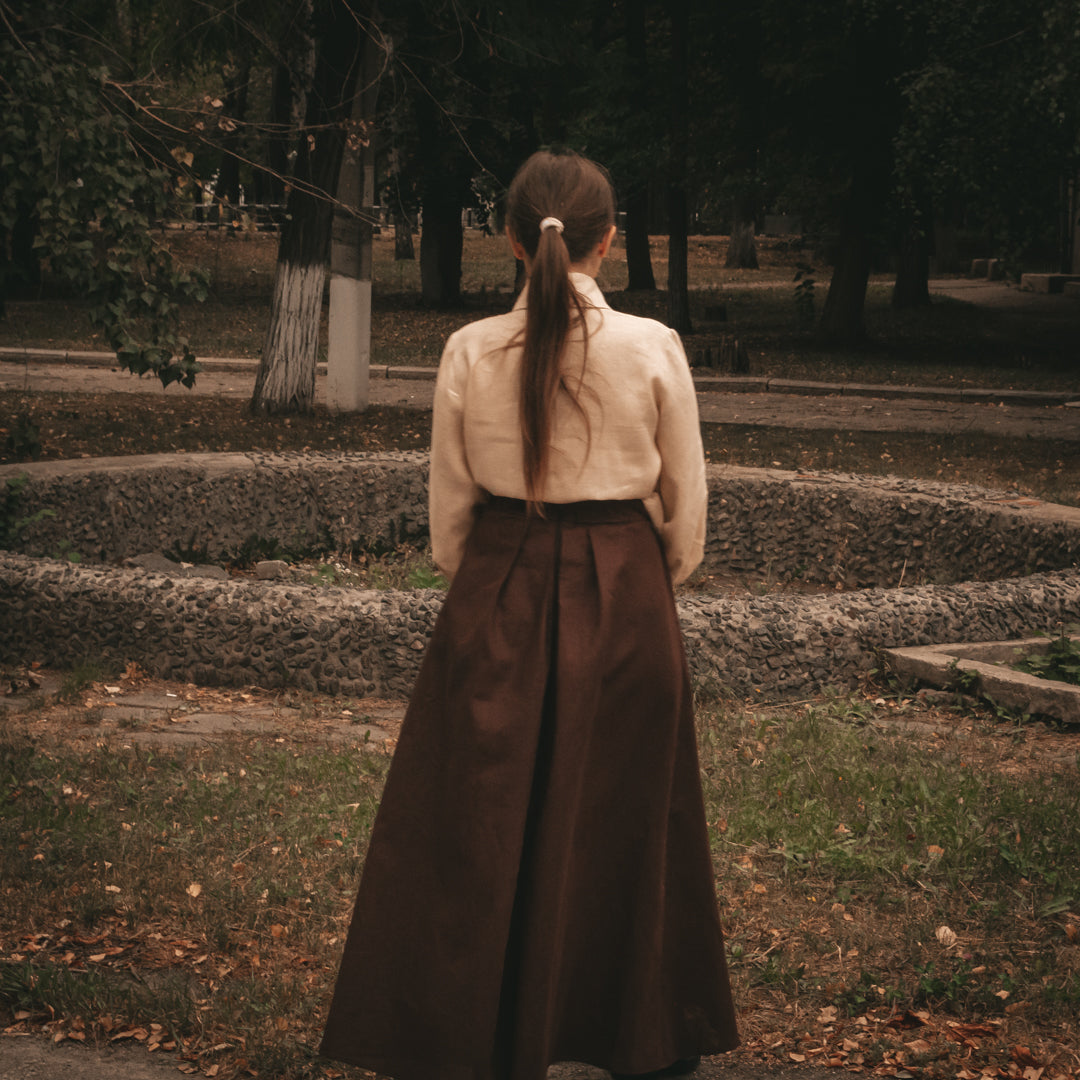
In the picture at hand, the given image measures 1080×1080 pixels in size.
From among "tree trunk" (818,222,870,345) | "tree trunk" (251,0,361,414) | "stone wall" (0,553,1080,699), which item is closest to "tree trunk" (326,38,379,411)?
"tree trunk" (251,0,361,414)

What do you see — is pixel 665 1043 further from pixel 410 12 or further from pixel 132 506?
pixel 410 12

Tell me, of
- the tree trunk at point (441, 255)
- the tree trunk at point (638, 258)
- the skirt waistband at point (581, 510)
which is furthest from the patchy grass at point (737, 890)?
the tree trunk at point (638, 258)

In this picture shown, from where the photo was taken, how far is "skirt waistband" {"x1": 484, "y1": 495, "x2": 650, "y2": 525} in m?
2.86

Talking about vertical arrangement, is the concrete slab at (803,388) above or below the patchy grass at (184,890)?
above

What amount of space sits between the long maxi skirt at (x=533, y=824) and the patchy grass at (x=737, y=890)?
1.81 feet

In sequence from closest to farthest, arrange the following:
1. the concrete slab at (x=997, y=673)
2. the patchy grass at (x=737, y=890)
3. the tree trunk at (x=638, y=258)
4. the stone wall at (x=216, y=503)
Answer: the patchy grass at (x=737, y=890) < the concrete slab at (x=997, y=673) < the stone wall at (x=216, y=503) < the tree trunk at (x=638, y=258)

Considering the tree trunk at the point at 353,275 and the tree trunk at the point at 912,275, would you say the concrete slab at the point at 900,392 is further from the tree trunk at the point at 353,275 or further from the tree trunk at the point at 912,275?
the tree trunk at the point at 912,275

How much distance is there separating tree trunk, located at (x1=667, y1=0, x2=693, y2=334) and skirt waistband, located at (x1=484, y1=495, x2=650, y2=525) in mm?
19806

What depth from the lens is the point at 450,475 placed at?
2.91 metres

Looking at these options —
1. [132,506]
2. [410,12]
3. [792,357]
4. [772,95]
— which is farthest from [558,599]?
[772,95]

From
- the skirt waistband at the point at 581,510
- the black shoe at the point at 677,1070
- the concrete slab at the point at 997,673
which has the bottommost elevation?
the black shoe at the point at 677,1070

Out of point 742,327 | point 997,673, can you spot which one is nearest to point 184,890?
point 997,673

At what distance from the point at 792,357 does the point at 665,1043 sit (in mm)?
A: 19406

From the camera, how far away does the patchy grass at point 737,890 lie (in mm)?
3391
